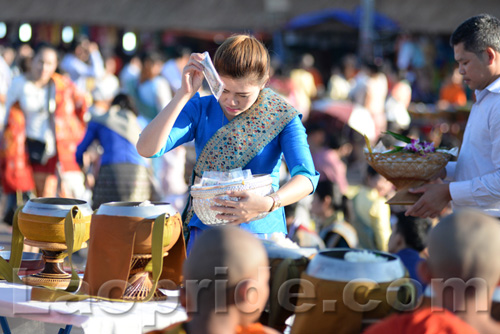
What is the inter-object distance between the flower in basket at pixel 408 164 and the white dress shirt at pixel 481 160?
3.6 inches

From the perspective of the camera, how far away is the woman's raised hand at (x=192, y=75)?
2.35m

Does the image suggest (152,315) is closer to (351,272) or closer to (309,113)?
(351,272)

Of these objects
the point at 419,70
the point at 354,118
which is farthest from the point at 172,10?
the point at 354,118

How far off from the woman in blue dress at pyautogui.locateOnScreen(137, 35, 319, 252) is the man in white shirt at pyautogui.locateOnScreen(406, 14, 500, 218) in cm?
55

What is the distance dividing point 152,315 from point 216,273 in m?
0.58

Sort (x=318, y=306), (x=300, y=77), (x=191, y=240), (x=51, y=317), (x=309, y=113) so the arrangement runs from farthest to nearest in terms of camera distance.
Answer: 1. (x=300, y=77)
2. (x=309, y=113)
3. (x=191, y=240)
4. (x=51, y=317)
5. (x=318, y=306)

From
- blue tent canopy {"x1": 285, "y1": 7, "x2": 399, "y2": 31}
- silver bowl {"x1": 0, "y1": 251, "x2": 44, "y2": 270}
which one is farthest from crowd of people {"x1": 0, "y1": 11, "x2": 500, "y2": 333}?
blue tent canopy {"x1": 285, "y1": 7, "x2": 399, "y2": 31}

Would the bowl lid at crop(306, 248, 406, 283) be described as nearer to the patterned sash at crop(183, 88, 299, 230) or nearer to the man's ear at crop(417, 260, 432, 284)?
the man's ear at crop(417, 260, 432, 284)

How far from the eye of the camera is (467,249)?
170 cm

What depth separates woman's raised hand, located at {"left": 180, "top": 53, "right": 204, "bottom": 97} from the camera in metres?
2.35

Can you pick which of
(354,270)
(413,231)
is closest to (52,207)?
(354,270)

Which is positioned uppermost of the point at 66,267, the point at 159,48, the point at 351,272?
the point at 159,48

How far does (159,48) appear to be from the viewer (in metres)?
16.8

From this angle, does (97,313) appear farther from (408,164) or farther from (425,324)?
(408,164)
